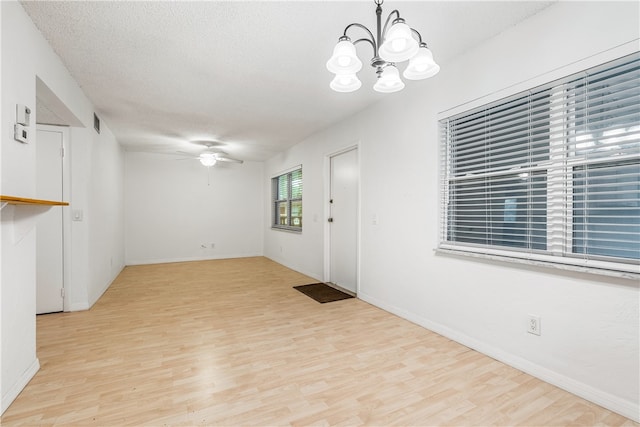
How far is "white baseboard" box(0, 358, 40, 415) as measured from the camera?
167 cm

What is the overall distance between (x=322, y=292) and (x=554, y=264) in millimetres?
2861

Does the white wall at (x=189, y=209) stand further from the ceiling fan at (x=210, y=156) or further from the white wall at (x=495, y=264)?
the white wall at (x=495, y=264)

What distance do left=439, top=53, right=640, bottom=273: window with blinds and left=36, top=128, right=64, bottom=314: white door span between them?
4.18 metres

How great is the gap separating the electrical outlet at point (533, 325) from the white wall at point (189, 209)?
248 inches

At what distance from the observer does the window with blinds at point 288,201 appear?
6.09 metres

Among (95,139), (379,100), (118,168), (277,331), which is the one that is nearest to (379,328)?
(277,331)

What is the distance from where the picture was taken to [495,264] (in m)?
2.30

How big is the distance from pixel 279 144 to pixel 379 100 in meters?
2.71

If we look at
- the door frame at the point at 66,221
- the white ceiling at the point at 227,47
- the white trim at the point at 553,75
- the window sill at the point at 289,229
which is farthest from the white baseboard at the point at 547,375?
the door frame at the point at 66,221

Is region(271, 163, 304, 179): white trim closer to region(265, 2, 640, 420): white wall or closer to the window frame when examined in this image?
the window frame

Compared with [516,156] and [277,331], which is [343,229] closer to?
[277,331]

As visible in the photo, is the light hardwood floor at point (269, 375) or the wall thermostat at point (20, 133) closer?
the light hardwood floor at point (269, 375)

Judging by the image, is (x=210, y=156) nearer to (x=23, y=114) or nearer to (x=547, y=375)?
(x=23, y=114)

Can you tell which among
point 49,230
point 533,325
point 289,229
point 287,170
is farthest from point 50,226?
point 533,325
